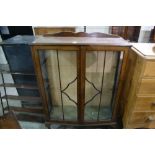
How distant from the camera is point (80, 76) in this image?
1014mm

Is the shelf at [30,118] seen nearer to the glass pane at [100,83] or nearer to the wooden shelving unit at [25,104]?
the wooden shelving unit at [25,104]

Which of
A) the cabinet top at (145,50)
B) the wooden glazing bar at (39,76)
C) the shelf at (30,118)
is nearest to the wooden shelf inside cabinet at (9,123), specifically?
the wooden glazing bar at (39,76)

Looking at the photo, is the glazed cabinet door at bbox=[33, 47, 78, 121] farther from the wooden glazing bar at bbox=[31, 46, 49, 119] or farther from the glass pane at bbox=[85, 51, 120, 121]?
the glass pane at bbox=[85, 51, 120, 121]

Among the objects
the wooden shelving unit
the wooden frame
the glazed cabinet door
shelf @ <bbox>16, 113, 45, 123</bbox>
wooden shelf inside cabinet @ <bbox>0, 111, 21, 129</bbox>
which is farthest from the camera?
shelf @ <bbox>16, 113, 45, 123</bbox>

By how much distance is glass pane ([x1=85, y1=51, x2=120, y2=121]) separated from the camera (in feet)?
3.42

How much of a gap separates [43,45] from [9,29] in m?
1.00

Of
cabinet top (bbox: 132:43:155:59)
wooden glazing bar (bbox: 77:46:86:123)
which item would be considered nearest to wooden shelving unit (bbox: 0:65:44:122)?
wooden glazing bar (bbox: 77:46:86:123)

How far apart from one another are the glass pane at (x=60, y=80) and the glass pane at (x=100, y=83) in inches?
4.7

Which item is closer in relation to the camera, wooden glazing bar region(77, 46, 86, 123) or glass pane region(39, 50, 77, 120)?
wooden glazing bar region(77, 46, 86, 123)

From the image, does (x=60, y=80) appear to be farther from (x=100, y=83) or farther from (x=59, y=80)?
(x=100, y=83)

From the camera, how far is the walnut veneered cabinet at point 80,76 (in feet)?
3.00

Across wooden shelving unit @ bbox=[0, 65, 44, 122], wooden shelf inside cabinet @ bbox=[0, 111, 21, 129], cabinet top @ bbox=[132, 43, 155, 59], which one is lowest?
wooden shelving unit @ bbox=[0, 65, 44, 122]

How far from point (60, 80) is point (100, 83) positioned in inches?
13.6
